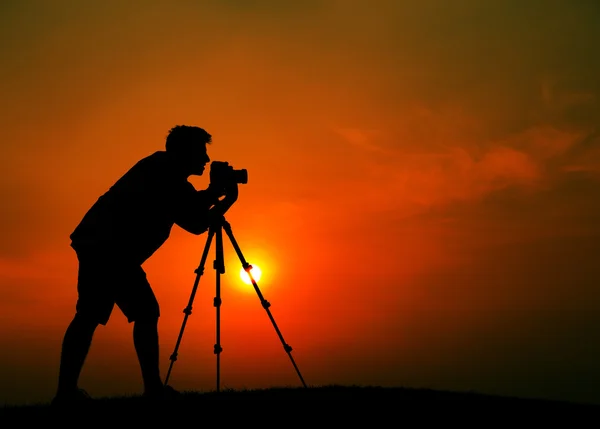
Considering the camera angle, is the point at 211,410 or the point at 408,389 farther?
the point at 408,389

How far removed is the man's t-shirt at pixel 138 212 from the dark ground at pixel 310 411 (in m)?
1.79

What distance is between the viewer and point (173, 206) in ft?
25.2

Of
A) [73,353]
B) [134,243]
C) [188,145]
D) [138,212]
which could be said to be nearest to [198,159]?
[188,145]

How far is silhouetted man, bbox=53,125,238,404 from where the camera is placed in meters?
7.25

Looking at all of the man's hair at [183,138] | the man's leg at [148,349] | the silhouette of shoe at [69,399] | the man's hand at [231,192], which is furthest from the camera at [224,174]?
the silhouette of shoe at [69,399]

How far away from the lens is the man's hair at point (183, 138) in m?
7.84

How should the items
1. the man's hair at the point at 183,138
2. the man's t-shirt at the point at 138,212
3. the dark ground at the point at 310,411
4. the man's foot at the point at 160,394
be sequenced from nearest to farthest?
the dark ground at the point at 310,411 → the man's t-shirt at the point at 138,212 → the man's foot at the point at 160,394 → the man's hair at the point at 183,138

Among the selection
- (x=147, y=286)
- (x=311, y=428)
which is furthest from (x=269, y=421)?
(x=147, y=286)

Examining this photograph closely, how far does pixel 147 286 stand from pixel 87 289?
2.36 feet

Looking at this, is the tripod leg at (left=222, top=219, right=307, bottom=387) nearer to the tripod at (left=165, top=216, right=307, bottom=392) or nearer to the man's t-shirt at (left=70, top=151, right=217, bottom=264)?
the tripod at (left=165, top=216, right=307, bottom=392)

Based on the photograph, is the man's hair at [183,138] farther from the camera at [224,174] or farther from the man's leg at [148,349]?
the man's leg at [148,349]

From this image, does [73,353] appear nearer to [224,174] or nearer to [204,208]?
[204,208]

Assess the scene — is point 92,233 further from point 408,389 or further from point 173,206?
point 408,389

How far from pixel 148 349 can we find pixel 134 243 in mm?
1301
